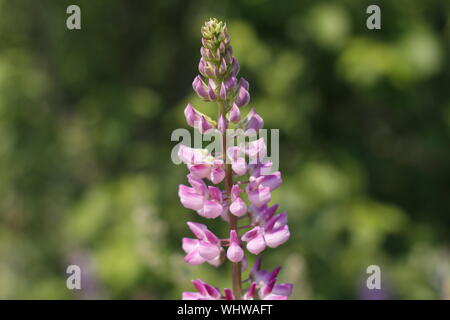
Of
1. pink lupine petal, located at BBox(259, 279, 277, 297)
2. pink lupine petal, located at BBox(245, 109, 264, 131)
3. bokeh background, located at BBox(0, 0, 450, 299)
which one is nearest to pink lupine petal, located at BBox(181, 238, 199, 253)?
pink lupine petal, located at BBox(259, 279, 277, 297)

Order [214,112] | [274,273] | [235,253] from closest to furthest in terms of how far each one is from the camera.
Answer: [235,253], [274,273], [214,112]

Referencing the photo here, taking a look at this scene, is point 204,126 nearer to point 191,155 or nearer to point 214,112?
point 191,155

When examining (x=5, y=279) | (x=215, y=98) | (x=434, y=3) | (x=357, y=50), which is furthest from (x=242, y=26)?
(x=5, y=279)

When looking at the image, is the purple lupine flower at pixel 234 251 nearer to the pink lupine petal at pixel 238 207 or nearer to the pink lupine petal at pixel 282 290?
the pink lupine petal at pixel 238 207

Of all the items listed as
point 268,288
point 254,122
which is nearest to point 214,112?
point 254,122

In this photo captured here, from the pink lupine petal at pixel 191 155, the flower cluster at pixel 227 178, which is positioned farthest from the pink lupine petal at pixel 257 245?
the pink lupine petal at pixel 191 155

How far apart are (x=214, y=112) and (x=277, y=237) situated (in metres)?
2.21

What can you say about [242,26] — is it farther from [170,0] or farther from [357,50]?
[170,0]

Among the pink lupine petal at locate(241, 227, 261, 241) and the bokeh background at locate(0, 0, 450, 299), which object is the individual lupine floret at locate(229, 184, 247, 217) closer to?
the pink lupine petal at locate(241, 227, 261, 241)

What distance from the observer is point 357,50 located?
3.70 meters

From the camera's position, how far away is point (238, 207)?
1.43 metres

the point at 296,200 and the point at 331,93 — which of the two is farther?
the point at 331,93
